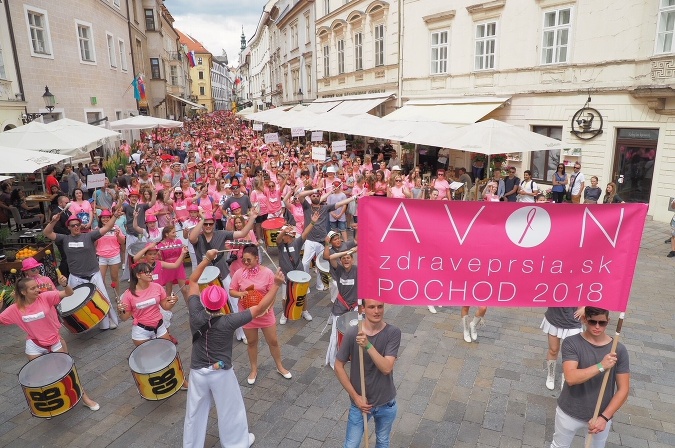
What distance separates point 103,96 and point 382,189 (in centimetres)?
1908

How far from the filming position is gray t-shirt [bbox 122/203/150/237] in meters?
9.15

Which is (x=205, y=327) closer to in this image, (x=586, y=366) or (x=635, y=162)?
(x=586, y=366)

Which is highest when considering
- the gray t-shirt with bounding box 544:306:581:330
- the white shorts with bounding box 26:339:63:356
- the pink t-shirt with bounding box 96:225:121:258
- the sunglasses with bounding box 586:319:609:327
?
the sunglasses with bounding box 586:319:609:327

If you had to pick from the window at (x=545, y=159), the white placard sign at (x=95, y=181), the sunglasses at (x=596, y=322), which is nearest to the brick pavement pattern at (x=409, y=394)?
the sunglasses at (x=596, y=322)

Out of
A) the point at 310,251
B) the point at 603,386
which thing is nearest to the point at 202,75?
the point at 310,251

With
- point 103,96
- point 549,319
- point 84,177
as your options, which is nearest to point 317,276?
point 549,319

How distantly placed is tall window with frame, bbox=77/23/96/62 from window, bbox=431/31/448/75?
16.5 m

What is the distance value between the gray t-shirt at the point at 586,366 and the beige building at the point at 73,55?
19.2 m

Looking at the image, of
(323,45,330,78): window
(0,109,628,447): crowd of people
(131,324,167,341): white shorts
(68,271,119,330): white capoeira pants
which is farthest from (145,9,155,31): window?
(131,324,167,341): white shorts

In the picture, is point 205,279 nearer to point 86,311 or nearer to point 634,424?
point 86,311

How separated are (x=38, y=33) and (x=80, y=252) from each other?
635 inches

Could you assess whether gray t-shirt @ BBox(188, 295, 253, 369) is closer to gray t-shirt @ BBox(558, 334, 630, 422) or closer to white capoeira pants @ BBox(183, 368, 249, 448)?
white capoeira pants @ BBox(183, 368, 249, 448)

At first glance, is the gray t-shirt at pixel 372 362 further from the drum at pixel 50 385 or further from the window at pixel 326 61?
the window at pixel 326 61

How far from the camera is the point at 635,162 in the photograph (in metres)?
14.1
